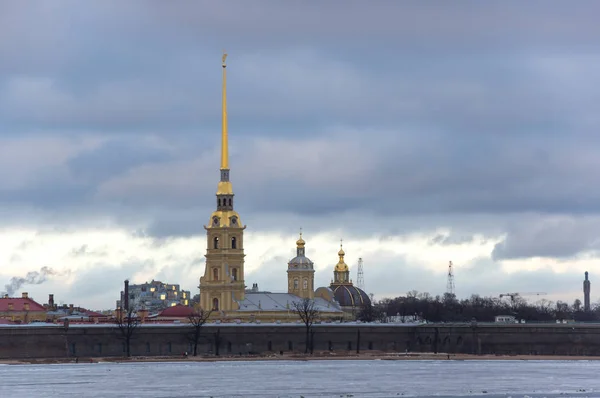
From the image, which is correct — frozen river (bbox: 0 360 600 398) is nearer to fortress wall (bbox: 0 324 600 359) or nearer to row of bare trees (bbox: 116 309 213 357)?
fortress wall (bbox: 0 324 600 359)

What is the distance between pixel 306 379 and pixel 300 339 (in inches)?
Answer: 2337

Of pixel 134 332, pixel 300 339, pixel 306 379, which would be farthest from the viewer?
pixel 300 339

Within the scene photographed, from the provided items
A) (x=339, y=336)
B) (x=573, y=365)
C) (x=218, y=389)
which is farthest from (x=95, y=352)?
(x=218, y=389)

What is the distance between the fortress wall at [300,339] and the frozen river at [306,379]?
48.0 ft

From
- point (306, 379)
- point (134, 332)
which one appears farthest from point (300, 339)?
point (306, 379)

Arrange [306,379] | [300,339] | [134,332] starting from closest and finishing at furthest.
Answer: [306,379]
[134,332]
[300,339]

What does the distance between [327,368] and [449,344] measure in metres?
39.8

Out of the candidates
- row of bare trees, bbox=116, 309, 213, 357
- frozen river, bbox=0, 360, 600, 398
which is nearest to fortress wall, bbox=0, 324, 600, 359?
row of bare trees, bbox=116, 309, 213, 357

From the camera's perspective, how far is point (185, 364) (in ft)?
472

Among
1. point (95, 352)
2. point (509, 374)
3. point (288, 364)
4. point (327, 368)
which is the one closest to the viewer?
point (509, 374)

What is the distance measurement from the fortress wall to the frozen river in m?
14.6

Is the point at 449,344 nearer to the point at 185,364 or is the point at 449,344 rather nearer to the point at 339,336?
the point at 339,336

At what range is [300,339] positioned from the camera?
170250mm

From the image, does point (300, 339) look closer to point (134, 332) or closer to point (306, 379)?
point (134, 332)
